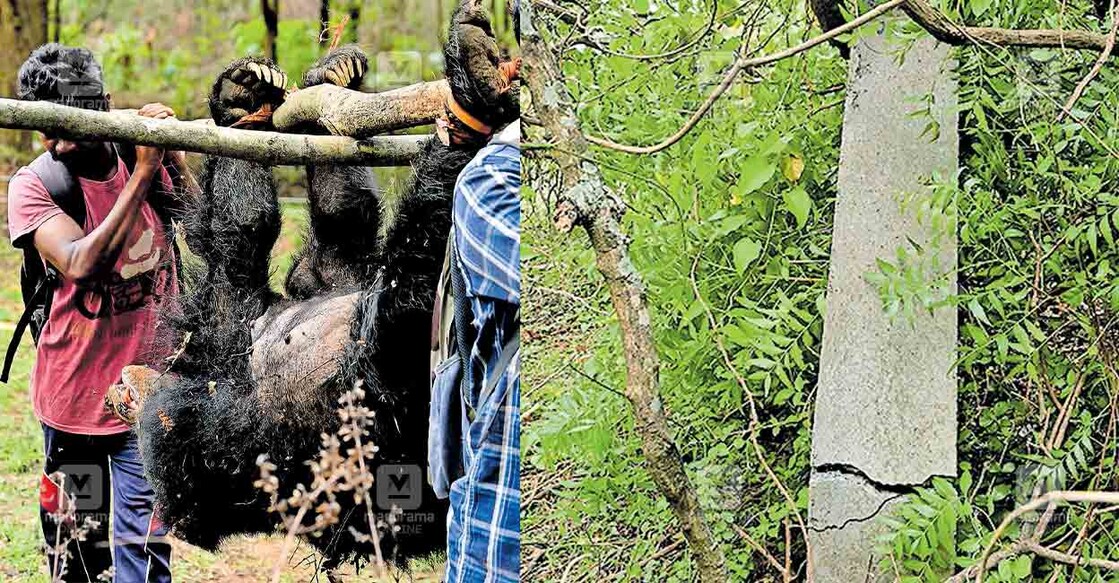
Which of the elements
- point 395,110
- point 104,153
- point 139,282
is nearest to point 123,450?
point 139,282

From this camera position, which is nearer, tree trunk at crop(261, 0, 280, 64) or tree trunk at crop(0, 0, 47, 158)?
tree trunk at crop(0, 0, 47, 158)

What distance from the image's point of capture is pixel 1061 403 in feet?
5.74

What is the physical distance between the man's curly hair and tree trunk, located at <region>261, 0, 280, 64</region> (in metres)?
0.20

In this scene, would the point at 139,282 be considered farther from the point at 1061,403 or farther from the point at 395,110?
the point at 1061,403

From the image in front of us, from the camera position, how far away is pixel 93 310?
1.40 meters

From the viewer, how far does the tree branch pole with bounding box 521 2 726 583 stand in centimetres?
161

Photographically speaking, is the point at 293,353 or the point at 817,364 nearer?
the point at 293,353

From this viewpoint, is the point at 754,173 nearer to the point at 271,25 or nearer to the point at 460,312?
the point at 460,312

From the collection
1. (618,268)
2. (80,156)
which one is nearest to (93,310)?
(80,156)

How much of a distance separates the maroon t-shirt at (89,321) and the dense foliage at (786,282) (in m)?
0.50

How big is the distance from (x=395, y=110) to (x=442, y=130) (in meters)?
0.06

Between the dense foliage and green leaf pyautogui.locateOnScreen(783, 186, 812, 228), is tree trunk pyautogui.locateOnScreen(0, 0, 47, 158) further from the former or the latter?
green leaf pyautogui.locateOnScreen(783, 186, 812, 228)

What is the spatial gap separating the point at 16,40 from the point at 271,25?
279mm

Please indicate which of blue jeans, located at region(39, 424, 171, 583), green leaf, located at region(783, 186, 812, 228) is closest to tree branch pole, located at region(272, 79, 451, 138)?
blue jeans, located at region(39, 424, 171, 583)
